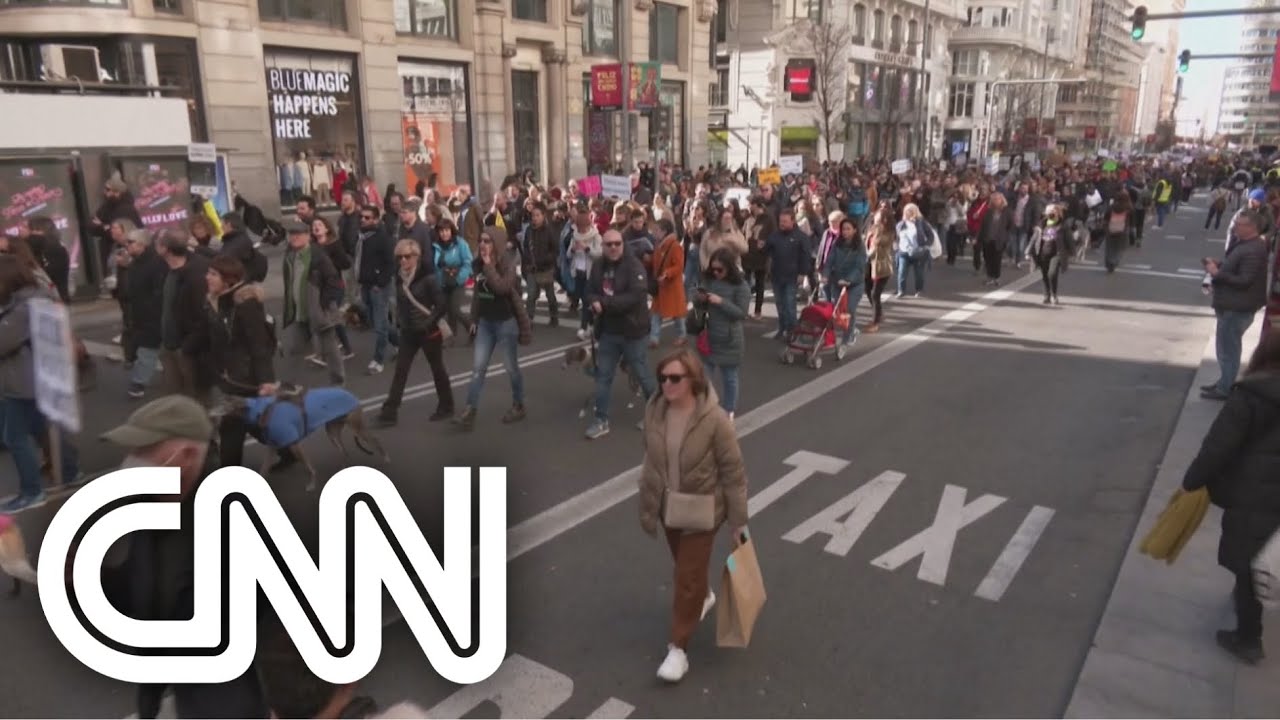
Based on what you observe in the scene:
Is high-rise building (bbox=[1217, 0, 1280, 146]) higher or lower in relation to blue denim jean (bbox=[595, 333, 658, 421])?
higher

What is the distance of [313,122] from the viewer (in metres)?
20.5

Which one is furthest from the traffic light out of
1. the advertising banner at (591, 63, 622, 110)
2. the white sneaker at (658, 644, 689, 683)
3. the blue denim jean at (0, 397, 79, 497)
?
the blue denim jean at (0, 397, 79, 497)

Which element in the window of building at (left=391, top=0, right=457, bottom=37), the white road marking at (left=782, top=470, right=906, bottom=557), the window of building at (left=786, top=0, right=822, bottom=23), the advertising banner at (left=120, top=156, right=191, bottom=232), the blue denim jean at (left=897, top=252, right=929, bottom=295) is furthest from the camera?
the window of building at (left=786, top=0, right=822, bottom=23)

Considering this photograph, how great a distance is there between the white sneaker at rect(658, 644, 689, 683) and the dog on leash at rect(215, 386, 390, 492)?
3.22m

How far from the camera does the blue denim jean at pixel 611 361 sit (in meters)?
7.84

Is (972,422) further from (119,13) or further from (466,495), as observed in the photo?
(119,13)

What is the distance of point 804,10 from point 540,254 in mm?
43694

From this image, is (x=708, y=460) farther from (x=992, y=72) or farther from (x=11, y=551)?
(x=992, y=72)

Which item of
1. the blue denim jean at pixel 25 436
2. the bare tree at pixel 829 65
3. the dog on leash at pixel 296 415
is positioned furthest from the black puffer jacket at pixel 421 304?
the bare tree at pixel 829 65

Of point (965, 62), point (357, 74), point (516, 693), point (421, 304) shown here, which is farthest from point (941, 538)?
point (965, 62)

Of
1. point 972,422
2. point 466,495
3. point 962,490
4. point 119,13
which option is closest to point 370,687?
point 466,495

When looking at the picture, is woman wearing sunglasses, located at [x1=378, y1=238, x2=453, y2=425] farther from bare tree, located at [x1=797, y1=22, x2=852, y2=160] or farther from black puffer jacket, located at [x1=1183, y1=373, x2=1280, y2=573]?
bare tree, located at [x1=797, y1=22, x2=852, y2=160]

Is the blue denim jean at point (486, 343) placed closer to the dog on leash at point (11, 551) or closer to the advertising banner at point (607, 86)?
the dog on leash at point (11, 551)

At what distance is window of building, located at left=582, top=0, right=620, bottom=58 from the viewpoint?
94.5ft
